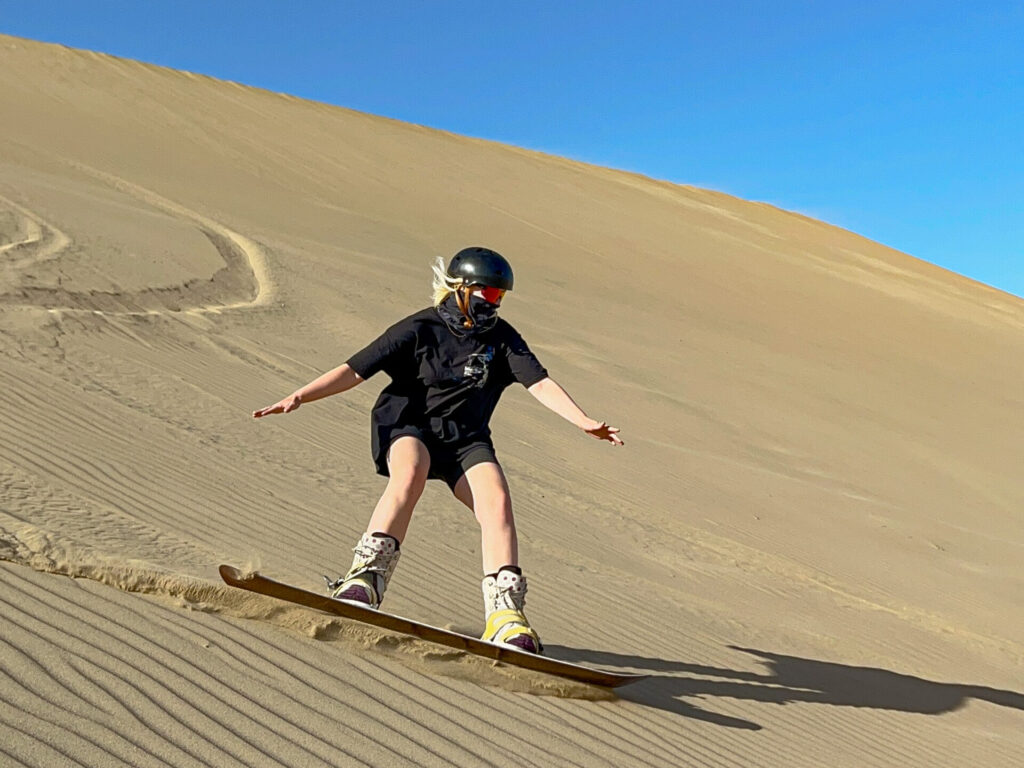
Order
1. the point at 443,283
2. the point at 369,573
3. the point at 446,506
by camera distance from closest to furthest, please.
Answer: the point at 369,573
the point at 443,283
the point at 446,506

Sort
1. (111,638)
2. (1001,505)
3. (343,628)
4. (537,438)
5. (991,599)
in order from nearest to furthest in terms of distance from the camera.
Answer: (111,638)
(343,628)
(991,599)
(537,438)
(1001,505)

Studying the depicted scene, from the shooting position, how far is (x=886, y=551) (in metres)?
10.2

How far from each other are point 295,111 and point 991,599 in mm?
33188

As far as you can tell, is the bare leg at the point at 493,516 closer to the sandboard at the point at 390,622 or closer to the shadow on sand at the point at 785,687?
the sandboard at the point at 390,622

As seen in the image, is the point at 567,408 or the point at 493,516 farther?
the point at 567,408

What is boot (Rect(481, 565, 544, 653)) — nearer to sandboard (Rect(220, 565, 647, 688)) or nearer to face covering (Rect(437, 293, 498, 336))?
sandboard (Rect(220, 565, 647, 688))

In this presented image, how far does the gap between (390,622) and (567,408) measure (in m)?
1.14

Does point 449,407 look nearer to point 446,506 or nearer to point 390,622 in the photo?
point 390,622

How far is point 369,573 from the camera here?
427 cm

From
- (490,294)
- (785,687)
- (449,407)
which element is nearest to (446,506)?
(785,687)

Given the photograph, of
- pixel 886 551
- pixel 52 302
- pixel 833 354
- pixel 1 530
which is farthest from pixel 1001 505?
pixel 1 530

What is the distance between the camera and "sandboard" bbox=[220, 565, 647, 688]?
4066 millimetres

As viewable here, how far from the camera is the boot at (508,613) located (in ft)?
13.6

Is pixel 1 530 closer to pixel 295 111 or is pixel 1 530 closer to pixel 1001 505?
pixel 1001 505
